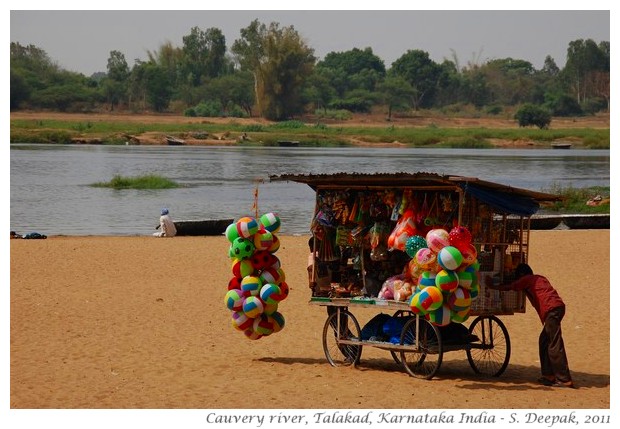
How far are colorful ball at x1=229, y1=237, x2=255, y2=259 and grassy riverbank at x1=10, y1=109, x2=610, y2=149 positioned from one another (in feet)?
220

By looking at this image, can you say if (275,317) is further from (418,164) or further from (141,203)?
(418,164)

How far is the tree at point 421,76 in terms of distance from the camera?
116 meters

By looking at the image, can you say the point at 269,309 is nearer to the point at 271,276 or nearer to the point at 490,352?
the point at 271,276

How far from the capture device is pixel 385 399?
9.96m

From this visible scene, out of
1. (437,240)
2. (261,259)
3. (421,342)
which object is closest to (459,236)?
(437,240)

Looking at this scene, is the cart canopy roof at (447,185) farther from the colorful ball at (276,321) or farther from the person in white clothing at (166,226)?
the person in white clothing at (166,226)

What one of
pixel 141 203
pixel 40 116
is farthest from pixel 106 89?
pixel 141 203

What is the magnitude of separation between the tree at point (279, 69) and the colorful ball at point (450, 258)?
91.9m

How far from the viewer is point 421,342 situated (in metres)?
10.6

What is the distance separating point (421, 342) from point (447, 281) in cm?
88

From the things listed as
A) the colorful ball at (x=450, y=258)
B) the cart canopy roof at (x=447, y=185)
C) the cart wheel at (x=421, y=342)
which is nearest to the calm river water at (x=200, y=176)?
the cart canopy roof at (x=447, y=185)

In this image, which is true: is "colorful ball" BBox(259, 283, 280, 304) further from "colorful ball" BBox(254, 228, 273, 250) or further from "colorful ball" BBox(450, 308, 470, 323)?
"colorful ball" BBox(450, 308, 470, 323)

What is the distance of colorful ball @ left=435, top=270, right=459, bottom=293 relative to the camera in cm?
998

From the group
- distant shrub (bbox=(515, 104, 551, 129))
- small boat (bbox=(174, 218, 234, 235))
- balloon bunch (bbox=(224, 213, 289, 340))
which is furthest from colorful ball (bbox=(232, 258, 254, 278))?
distant shrub (bbox=(515, 104, 551, 129))
